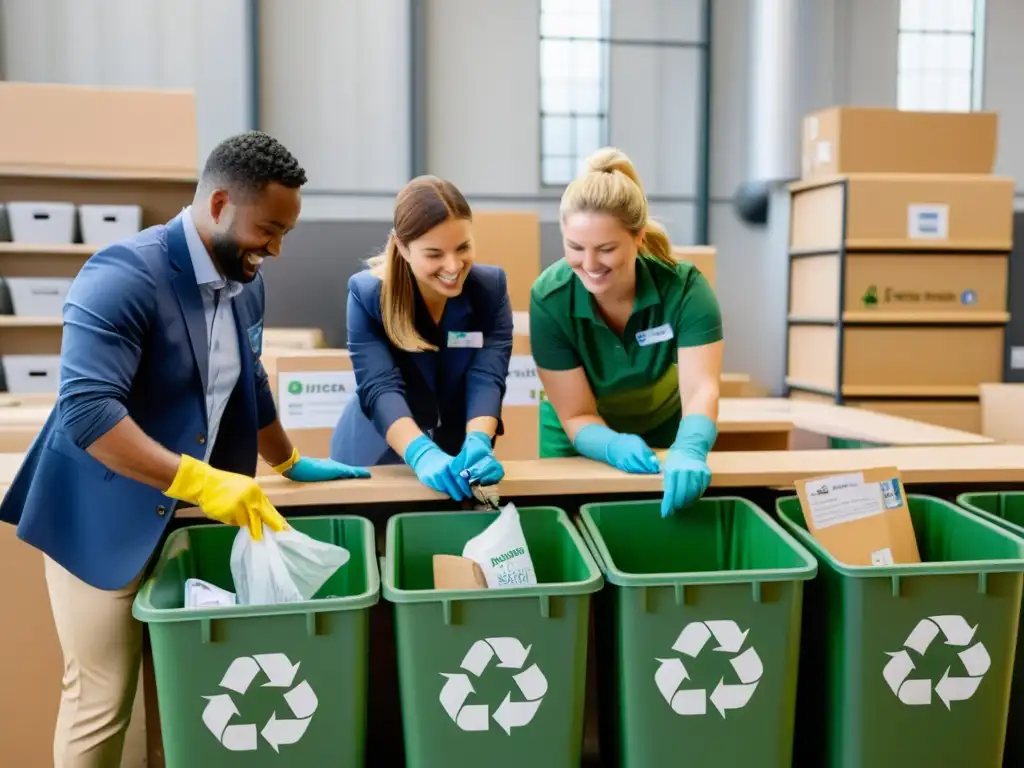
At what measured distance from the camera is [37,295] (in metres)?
3.83

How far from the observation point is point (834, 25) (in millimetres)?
5305

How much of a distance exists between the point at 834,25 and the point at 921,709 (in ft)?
16.6

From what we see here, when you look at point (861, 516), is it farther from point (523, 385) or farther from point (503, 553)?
point (523, 385)

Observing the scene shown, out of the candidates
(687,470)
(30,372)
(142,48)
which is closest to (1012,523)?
(687,470)

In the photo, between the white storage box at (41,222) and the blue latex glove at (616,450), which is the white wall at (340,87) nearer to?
the white storage box at (41,222)

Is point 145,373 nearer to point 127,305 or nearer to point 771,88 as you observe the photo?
point 127,305

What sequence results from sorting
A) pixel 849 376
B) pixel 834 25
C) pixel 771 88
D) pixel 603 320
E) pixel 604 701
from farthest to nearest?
1. pixel 834 25
2. pixel 771 88
3. pixel 849 376
4. pixel 603 320
5. pixel 604 701

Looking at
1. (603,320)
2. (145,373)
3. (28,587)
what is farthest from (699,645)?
(28,587)

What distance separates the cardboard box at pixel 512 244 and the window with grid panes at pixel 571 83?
1938 mm

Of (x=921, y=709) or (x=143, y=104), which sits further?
(x=143, y=104)

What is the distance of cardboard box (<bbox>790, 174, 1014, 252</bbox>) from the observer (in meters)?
4.07

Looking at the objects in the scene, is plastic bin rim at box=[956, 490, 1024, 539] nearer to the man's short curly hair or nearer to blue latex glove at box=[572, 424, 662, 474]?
blue latex glove at box=[572, 424, 662, 474]

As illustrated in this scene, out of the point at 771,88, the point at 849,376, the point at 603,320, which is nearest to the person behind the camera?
the point at 603,320

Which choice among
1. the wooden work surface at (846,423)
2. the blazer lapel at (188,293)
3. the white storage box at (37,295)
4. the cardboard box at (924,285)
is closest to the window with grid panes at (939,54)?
the cardboard box at (924,285)
